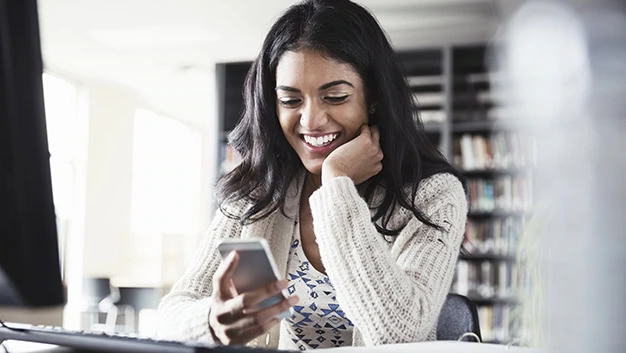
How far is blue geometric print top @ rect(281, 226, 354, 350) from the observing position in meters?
1.26

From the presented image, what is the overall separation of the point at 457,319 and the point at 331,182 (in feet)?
1.15

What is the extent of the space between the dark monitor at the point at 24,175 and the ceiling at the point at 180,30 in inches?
176

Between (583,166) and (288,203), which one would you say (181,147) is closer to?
(288,203)

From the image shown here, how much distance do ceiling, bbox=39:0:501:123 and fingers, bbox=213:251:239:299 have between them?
→ 163 inches

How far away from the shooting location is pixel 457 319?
1.25m

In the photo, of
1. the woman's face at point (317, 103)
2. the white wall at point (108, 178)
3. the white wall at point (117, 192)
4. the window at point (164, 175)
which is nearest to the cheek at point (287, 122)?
the woman's face at point (317, 103)

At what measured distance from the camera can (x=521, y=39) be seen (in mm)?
705

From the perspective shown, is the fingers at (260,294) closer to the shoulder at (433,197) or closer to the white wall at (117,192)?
the shoulder at (433,197)

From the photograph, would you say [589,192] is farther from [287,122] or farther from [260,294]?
[287,122]

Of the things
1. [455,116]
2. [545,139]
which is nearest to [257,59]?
[545,139]

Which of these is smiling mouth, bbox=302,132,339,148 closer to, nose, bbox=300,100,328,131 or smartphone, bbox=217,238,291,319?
nose, bbox=300,100,328,131

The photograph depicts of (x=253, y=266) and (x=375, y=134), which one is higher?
(x=375, y=134)

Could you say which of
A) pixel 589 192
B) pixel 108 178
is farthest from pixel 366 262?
pixel 108 178

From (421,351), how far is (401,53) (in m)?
4.82
